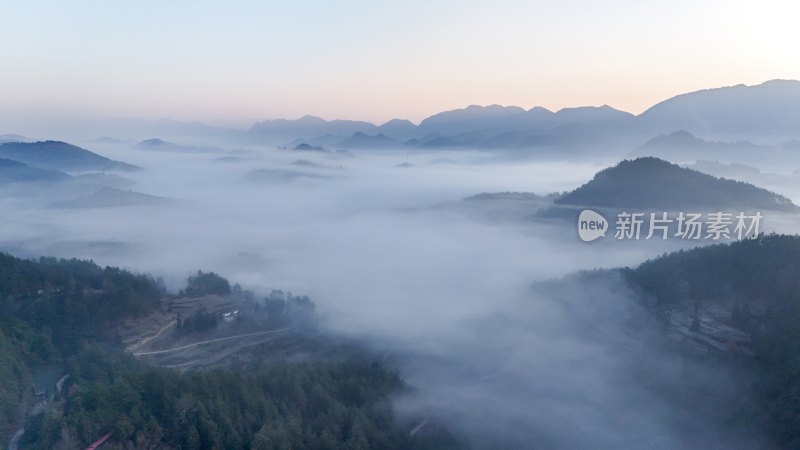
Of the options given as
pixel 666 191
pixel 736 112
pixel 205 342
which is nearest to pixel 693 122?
pixel 736 112

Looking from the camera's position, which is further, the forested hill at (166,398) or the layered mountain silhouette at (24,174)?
the layered mountain silhouette at (24,174)

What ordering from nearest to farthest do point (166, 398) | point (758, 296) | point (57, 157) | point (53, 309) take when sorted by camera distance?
1. point (166, 398)
2. point (758, 296)
3. point (53, 309)
4. point (57, 157)

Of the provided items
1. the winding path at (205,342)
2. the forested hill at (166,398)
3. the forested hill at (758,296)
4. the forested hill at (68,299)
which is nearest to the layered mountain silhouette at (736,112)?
the forested hill at (758,296)

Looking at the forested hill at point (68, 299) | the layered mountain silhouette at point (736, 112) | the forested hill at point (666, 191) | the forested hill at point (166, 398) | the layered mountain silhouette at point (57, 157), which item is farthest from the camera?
the layered mountain silhouette at point (57, 157)

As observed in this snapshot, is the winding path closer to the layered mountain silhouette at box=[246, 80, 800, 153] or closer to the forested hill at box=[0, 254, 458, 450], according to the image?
the forested hill at box=[0, 254, 458, 450]

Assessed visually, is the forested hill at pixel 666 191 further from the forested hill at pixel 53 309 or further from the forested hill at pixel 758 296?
the forested hill at pixel 53 309

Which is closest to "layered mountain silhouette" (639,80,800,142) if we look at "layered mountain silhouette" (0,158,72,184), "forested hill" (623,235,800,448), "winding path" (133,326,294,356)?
"forested hill" (623,235,800,448)

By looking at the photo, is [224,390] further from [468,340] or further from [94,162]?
[94,162]

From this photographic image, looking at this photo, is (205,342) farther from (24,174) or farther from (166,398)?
(24,174)
